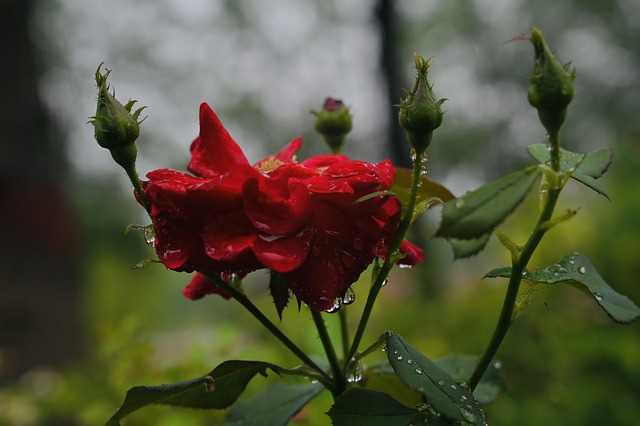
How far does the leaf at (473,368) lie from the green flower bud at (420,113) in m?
0.20

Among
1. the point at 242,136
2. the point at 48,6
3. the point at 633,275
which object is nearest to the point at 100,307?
the point at 48,6

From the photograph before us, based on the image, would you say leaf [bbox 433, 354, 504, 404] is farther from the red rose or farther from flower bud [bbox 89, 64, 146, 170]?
flower bud [bbox 89, 64, 146, 170]

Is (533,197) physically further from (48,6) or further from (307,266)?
(48,6)

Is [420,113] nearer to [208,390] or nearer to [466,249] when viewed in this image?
[466,249]

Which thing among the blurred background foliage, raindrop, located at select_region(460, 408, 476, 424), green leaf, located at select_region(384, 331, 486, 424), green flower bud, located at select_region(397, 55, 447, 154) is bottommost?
raindrop, located at select_region(460, 408, 476, 424)

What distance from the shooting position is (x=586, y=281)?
36cm

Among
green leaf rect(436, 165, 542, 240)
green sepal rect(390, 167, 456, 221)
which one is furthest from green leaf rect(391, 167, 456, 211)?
green leaf rect(436, 165, 542, 240)

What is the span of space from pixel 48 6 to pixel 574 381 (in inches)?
253

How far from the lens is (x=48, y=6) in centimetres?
627

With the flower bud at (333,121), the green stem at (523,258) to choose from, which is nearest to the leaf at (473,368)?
the green stem at (523,258)

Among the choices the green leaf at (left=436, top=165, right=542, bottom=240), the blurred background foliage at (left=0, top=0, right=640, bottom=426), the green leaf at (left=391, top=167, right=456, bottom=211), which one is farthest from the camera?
the blurred background foliage at (left=0, top=0, right=640, bottom=426)

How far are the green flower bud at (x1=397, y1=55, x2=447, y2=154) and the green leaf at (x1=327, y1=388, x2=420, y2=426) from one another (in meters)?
0.14

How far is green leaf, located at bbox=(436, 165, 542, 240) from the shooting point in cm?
28

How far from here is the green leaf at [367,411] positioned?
34 cm
